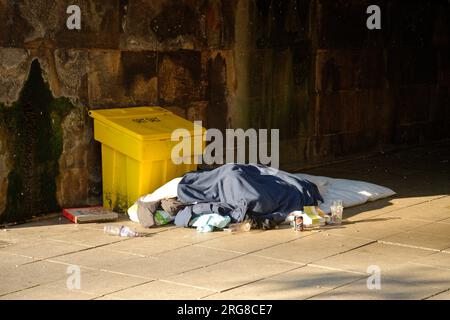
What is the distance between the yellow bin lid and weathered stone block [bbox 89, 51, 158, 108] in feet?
0.52

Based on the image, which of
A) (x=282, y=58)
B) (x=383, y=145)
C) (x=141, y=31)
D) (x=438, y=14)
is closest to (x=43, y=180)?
(x=141, y=31)

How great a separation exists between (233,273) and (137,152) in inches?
95.6

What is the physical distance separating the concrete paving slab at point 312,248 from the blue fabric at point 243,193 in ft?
2.15

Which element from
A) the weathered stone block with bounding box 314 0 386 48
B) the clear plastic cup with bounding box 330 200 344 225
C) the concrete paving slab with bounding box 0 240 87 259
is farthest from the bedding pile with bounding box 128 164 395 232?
the weathered stone block with bounding box 314 0 386 48

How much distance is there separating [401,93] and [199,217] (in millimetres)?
6215

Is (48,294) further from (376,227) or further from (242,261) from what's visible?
(376,227)

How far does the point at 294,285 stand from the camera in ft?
21.9

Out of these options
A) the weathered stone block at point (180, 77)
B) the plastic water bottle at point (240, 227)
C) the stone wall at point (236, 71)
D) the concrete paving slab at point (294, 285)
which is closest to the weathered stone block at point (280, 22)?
the stone wall at point (236, 71)

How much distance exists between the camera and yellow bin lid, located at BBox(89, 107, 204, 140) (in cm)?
916

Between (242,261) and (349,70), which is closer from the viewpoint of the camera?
(242,261)

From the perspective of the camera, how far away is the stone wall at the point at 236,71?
9141mm

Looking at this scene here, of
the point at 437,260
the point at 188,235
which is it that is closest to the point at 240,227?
the point at 188,235

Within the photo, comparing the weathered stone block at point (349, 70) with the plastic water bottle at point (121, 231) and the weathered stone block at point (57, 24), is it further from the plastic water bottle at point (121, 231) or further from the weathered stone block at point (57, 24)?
the plastic water bottle at point (121, 231)

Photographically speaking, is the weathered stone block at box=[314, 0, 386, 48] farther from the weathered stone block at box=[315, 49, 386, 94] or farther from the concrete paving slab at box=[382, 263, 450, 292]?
the concrete paving slab at box=[382, 263, 450, 292]
